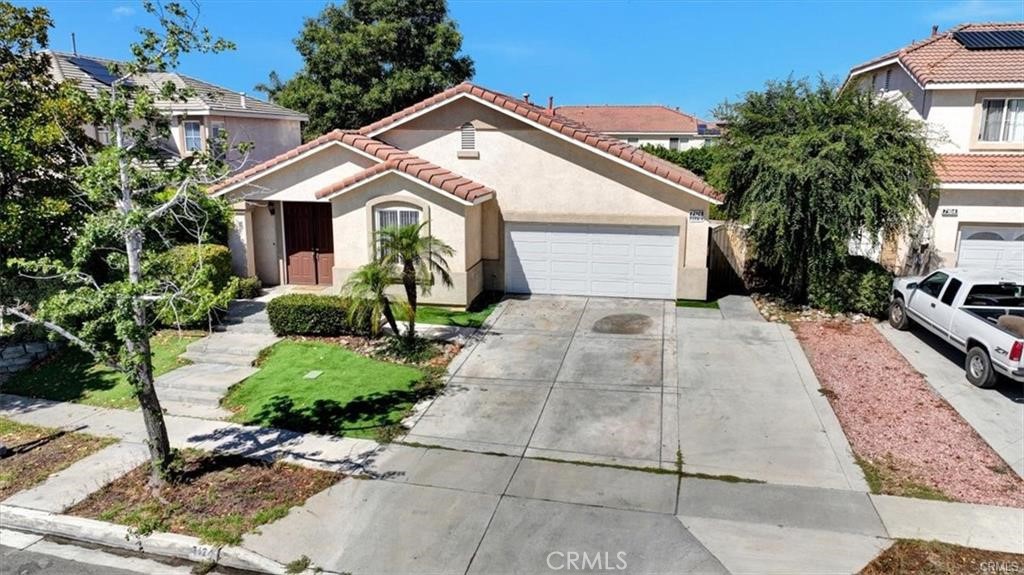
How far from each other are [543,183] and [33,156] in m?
11.0

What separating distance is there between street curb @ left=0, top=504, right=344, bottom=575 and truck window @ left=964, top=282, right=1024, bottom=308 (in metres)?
12.2

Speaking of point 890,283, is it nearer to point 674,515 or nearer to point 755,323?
point 755,323

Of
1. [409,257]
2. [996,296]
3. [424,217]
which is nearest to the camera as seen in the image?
[996,296]

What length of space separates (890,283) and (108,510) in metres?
15.8

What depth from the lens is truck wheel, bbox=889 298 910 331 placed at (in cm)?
1451

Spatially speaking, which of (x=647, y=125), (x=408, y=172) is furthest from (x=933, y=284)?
(x=647, y=125)

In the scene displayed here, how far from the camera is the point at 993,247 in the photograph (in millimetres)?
17250

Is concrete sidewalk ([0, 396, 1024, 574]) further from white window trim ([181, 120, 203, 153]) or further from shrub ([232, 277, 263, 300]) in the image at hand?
white window trim ([181, 120, 203, 153])

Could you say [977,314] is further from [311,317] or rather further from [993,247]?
[311,317]

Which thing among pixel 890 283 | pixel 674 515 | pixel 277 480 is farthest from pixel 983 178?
pixel 277 480

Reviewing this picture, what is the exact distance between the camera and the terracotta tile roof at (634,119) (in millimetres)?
59062

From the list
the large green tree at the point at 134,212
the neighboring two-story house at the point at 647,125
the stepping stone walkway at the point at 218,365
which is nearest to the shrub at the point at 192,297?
the large green tree at the point at 134,212

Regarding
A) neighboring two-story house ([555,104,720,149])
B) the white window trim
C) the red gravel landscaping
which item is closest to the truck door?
the red gravel landscaping

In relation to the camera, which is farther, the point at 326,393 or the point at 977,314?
the point at 977,314
